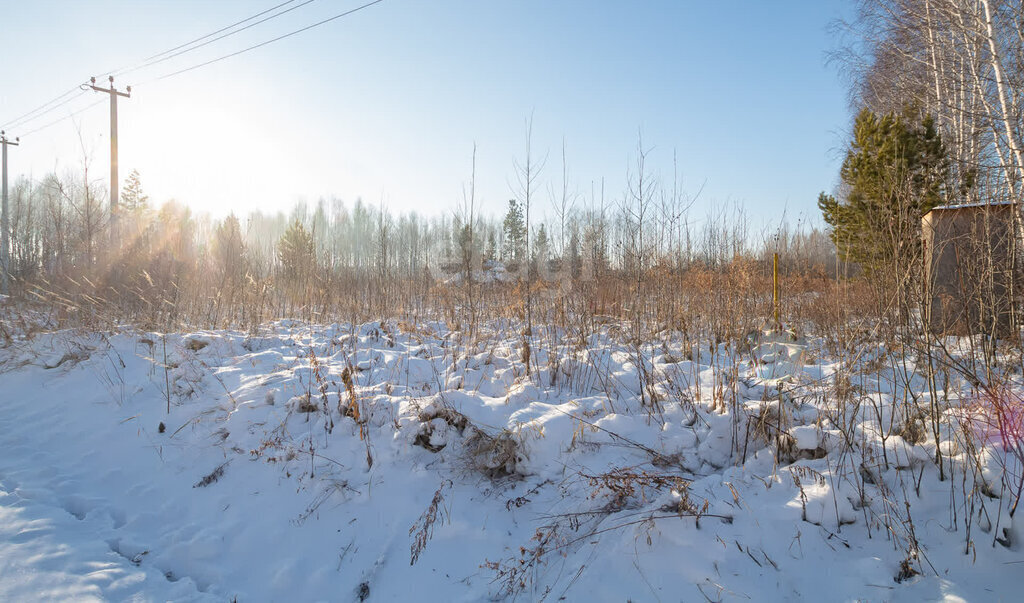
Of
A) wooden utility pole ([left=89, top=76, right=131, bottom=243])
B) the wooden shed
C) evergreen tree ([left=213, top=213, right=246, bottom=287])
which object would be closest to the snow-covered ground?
the wooden shed

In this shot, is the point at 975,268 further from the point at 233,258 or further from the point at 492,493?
the point at 233,258

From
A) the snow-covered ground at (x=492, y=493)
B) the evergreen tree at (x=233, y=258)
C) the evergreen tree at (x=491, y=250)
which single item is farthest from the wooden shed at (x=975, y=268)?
the evergreen tree at (x=233, y=258)

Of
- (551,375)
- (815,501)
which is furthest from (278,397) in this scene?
(815,501)

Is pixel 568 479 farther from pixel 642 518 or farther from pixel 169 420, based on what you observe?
pixel 169 420

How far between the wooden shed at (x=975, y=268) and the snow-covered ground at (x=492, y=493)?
0.75 m

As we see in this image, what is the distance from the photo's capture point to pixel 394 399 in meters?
3.44

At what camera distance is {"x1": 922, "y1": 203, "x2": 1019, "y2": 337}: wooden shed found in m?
2.61

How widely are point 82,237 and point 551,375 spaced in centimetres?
873

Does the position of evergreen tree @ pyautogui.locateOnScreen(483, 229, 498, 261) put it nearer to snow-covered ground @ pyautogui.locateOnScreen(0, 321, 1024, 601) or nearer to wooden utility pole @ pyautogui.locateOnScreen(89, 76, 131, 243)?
snow-covered ground @ pyautogui.locateOnScreen(0, 321, 1024, 601)

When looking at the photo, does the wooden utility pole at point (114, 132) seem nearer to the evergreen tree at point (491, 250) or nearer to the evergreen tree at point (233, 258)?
the evergreen tree at point (233, 258)

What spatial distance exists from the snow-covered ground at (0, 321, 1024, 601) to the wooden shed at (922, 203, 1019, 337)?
75cm

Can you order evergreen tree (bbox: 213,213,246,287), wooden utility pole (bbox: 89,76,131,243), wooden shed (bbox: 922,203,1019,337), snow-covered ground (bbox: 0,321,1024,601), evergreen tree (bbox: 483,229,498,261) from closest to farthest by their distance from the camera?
1. snow-covered ground (bbox: 0,321,1024,601)
2. wooden shed (bbox: 922,203,1019,337)
3. evergreen tree (bbox: 213,213,246,287)
4. evergreen tree (bbox: 483,229,498,261)
5. wooden utility pole (bbox: 89,76,131,243)

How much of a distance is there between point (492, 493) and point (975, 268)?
346cm

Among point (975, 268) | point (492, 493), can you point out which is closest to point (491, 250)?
point (492, 493)
